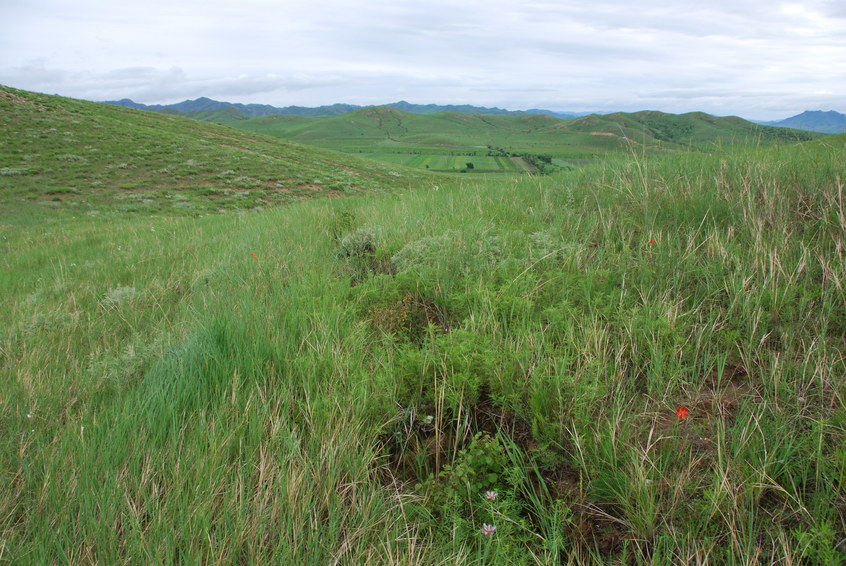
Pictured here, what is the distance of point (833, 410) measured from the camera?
183 cm

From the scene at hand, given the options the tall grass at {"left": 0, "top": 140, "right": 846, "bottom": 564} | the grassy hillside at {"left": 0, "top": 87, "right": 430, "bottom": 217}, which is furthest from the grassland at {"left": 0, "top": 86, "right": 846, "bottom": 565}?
the grassy hillside at {"left": 0, "top": 87, "right": 430, "bottom": 217}

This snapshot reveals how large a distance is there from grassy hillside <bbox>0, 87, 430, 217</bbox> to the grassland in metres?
16.3

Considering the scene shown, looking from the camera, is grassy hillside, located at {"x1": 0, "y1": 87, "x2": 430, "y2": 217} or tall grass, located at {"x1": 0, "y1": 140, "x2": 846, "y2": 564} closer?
tall grass, located at {"x1": 0, "y1": 140, "x2": 846, "y2": 564}

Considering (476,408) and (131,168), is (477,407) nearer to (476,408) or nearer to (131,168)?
(476,408)

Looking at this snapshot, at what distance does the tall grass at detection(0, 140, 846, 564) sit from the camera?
1.57 m

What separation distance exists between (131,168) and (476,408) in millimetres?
26685

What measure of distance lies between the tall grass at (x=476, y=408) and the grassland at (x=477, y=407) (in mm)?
14

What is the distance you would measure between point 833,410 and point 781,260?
1.40 meters

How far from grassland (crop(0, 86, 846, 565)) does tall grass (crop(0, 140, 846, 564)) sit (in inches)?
0.6

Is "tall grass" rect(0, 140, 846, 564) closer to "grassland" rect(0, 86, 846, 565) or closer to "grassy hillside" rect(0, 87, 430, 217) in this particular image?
"grassland" rect(0, 86, 846, 565)

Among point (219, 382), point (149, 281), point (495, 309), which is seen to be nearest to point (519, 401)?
point (495, 309)

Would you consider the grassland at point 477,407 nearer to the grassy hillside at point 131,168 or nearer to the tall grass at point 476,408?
the tall grass at point 476,408

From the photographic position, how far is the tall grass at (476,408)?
1.57 meters

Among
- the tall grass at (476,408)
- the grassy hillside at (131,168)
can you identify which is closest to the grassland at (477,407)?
the tall grass at (476,408)
